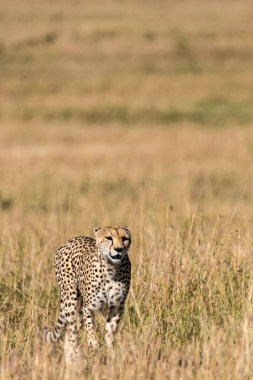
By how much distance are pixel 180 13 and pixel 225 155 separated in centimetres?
4700

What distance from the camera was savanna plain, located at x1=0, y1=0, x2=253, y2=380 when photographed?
516cm

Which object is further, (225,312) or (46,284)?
(46,284)

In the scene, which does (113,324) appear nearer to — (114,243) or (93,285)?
(93,285)

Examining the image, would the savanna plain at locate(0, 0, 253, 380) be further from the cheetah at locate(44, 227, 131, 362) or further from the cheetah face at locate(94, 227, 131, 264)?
the cheetah face at locate(94, 227, 131, 264)

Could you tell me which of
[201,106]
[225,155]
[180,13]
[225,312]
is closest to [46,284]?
[225,312]

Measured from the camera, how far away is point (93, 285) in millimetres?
4879

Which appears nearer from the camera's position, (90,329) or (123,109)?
(90,329)

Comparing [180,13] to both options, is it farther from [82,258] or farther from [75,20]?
[82,258]

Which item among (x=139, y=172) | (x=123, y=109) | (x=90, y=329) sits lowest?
(x=139, y=172)

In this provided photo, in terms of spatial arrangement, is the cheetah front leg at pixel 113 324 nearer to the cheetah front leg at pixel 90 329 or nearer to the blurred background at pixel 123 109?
the cheetah front leg at pixel 90 329

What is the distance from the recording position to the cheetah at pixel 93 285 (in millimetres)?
4742

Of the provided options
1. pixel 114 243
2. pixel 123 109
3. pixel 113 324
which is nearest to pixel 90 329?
pixel 113 324

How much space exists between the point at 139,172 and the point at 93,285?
15.9 meters

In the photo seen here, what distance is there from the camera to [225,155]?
23203mm
